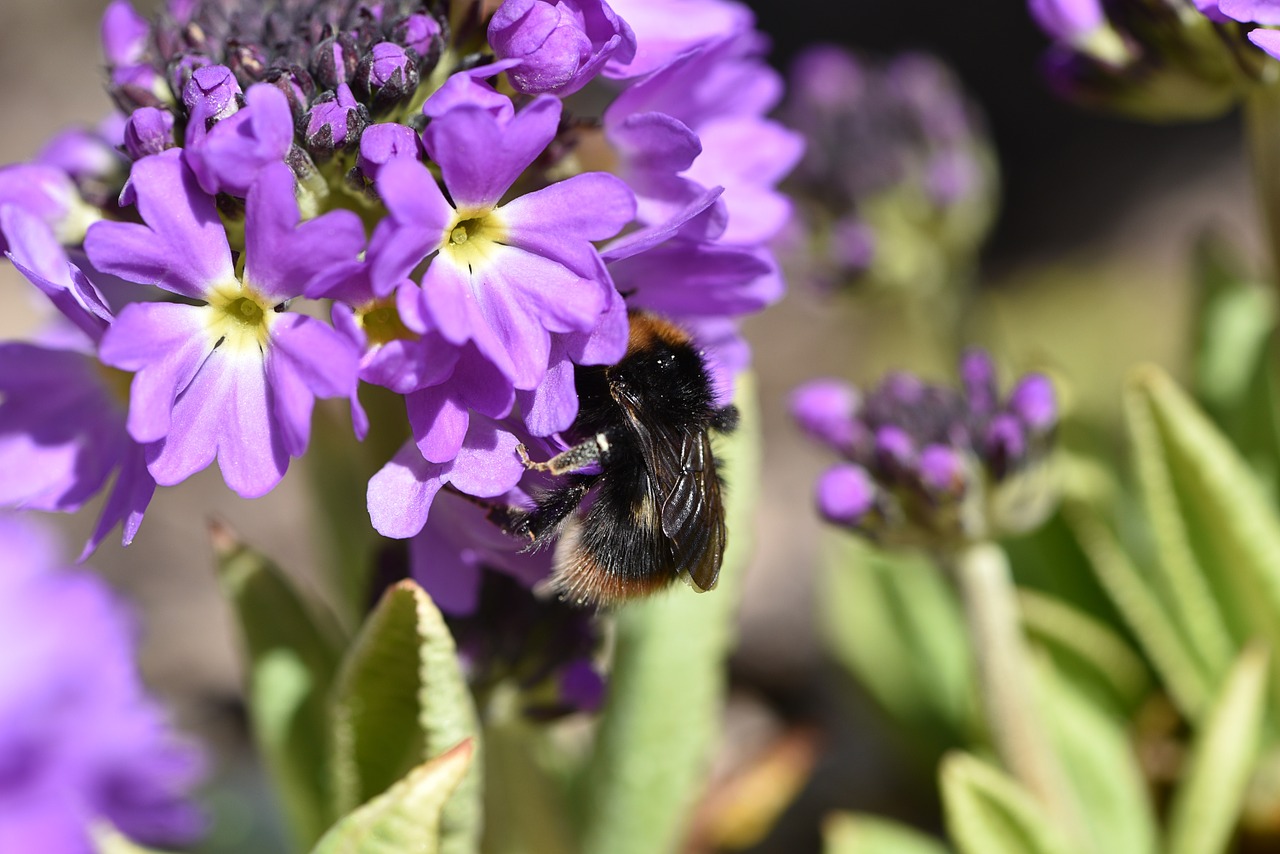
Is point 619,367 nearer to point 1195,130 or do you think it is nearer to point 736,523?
point 736,523

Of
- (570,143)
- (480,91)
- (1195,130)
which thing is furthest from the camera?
(1195,130)

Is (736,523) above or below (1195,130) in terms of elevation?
above

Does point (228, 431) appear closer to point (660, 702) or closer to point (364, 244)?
point (364, 244)

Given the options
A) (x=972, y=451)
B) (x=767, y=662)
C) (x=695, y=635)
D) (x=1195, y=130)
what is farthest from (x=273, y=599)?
(x=1195, y=130)

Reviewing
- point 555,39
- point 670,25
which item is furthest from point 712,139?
point 555,39

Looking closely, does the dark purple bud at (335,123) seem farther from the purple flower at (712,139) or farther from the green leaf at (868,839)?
the green leaf at (868,839)
